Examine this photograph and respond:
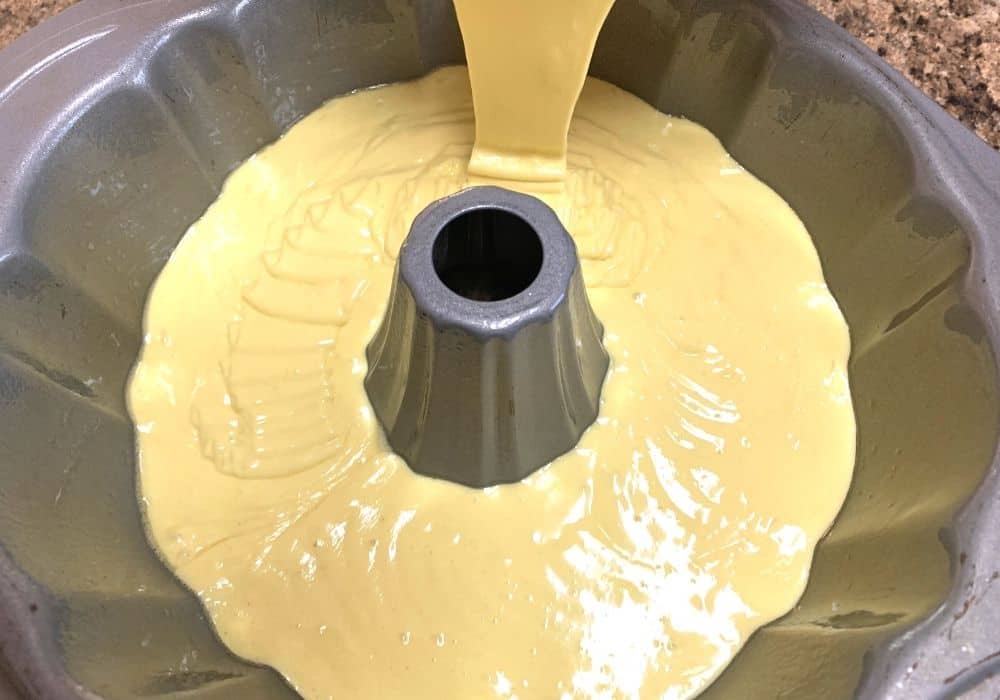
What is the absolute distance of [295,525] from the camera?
675mm

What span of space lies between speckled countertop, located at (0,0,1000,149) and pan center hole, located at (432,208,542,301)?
0.43 m

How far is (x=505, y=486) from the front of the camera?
70cm

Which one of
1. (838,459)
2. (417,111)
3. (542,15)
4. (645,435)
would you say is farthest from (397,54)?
(838,459)

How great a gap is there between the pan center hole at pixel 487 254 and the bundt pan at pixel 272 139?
273mm

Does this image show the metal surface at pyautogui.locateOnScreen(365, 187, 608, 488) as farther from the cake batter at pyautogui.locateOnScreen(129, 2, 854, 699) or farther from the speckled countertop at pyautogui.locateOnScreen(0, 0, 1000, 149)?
the speckled countertop at pyautogui.locateOnScreen(0, 0, 1000, 149)

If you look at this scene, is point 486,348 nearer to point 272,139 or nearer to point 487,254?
point 487,254

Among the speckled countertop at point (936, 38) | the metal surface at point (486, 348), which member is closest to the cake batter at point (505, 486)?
the metal surface at point (486, 348)

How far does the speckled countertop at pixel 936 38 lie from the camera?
0.82 metres

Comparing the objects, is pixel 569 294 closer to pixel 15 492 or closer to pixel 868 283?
pixel 868 283

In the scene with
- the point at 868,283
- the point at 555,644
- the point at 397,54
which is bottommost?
the point at 555,644

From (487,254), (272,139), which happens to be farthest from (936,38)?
(272,139)

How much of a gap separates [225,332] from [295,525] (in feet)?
0.63

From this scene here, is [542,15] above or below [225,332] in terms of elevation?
above

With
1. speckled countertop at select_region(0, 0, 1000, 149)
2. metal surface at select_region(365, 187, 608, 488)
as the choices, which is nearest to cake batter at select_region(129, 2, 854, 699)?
metal surface at select_region(365, 187, 608, 488)
